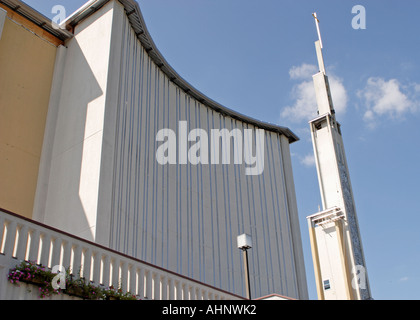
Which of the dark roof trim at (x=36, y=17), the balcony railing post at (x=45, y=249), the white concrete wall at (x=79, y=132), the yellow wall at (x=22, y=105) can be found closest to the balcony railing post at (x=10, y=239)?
the balcony railing post at (x=45, y=249)

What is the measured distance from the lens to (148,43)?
20.5 meters

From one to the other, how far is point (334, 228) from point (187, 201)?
Result: 5472 millimetres

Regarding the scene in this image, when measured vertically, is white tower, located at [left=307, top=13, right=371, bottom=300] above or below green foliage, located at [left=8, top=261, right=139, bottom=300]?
above

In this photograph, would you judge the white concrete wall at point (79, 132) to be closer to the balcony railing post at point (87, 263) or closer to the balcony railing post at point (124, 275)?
the balcony railing post at point (124, 275)

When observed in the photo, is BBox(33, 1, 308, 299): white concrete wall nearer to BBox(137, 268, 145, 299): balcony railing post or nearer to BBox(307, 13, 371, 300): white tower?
BBox(307, 13, 371, 300): white tower

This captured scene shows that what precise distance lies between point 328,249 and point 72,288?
37.3 ft

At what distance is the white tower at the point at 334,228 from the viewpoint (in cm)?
1766

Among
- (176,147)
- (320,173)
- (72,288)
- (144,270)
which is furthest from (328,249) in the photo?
(72,288)

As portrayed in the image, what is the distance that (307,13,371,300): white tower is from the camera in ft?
57.9

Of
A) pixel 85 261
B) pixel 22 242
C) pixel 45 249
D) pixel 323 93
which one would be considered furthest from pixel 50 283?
pixel 323 93

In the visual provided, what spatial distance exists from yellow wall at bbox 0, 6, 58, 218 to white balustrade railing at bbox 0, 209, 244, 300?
21.6ft

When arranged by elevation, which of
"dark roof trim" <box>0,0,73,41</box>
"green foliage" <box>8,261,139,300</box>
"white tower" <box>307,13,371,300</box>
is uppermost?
"dark roof trim" <box>0,0,73,41</box>

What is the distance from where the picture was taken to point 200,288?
11438mm

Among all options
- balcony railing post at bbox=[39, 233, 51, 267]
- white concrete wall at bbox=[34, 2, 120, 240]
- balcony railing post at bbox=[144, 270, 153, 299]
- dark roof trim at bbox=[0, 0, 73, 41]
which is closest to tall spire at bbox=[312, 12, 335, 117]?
white concrete wall at bbox=[34, 2, 120, 240]
